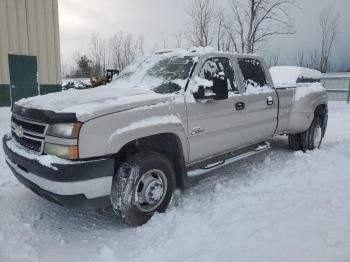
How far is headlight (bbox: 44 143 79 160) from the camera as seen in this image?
10.8ft

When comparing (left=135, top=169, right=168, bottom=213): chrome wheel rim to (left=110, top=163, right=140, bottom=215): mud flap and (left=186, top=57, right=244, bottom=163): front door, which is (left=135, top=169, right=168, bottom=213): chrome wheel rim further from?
(left=186, top=57, right=244, bottom=163): front door

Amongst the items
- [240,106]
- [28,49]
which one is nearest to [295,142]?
[240,106]

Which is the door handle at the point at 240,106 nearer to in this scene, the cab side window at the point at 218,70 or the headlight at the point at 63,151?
the cab side window at the point at 218,70

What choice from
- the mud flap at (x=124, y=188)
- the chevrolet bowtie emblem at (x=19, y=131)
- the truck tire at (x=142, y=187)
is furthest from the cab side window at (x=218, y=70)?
the chevrolet bowtie emblem at (x=19, y=131)

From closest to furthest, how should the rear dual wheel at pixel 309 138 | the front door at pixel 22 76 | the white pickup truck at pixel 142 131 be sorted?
the white pickup truck at pixel 142 131
the rear dual wheel at pixel 309 138
the front door at pixel 22 76

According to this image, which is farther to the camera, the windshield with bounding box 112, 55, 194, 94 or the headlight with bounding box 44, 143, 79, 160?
the windshield with bounding box 112, 55, 194, 94

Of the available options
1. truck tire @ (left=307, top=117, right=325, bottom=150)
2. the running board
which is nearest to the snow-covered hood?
the running board

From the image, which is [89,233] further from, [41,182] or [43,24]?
[43,24]

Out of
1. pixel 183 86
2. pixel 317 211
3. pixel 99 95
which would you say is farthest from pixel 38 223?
pixel 317 211

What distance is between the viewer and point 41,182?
345cm

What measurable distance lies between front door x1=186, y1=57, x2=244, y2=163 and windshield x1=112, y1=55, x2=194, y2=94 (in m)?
0.21

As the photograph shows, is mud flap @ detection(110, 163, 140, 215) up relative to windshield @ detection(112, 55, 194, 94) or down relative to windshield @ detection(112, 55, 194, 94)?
down

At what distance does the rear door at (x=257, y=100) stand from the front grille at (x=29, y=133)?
9.29 feet

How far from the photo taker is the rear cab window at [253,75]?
546 centimetres
